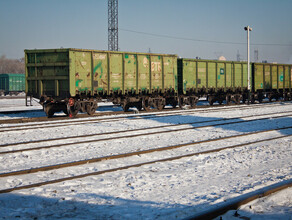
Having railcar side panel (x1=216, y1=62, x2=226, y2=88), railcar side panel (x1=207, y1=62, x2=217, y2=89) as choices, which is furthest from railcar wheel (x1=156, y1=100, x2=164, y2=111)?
railcar side panel (x1=216, y1=62, x2=226, y2=88)

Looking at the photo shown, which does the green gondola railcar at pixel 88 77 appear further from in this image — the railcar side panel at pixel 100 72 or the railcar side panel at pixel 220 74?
the railcar side panel at pixel 220 74

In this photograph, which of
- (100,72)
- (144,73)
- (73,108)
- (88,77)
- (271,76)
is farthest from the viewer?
(271,76)

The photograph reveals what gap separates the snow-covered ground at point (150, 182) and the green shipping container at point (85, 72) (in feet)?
22.8

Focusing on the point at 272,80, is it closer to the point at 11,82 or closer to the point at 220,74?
the point at 220,74

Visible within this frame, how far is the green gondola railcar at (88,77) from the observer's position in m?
16.9

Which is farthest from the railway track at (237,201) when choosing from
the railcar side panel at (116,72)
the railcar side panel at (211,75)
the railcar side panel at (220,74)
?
the railcar side panel at (220,74)

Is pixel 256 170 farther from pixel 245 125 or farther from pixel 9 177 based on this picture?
pixel 245 125

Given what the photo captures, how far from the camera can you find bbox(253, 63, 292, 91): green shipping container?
29.0 metres

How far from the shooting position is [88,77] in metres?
17.6

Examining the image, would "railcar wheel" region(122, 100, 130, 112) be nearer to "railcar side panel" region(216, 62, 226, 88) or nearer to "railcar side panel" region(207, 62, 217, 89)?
"railcar side panel" region(207, 62, 217, 89)

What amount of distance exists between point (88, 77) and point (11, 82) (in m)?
37.6

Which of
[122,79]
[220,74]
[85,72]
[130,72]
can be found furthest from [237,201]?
[220,74]

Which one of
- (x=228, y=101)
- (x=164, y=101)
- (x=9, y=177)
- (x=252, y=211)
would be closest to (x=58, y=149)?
(x=9, y=177)

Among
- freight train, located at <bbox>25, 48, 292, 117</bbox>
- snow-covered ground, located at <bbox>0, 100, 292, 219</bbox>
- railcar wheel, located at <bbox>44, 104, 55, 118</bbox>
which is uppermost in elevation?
freight train, located at <bbox>25, 48, 292, 117</bbox>
